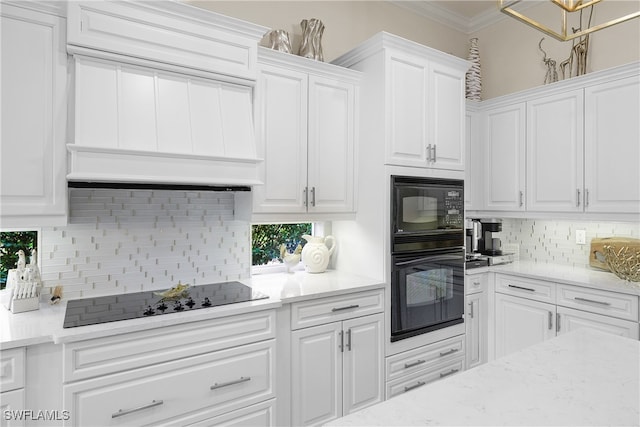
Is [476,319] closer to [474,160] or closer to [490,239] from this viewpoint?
[490,239]

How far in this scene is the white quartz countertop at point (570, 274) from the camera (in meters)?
2.53

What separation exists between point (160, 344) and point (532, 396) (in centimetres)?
148

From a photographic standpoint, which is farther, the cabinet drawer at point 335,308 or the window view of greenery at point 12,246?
the cabinet drawer at point 335,308

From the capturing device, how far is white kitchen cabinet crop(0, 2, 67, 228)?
1.68 m

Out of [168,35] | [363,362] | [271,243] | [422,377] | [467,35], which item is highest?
[467,35]

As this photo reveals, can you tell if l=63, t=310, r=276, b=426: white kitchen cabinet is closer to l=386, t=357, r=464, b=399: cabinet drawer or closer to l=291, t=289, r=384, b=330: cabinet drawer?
l=291, t=289, r=384, b=330: cabinet drawer

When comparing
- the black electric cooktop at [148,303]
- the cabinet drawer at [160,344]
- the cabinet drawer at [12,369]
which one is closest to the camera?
the cabinet drawer at [12,369]

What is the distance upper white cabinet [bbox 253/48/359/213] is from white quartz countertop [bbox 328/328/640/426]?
1553 mm

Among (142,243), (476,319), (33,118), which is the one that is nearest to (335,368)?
(142,243)

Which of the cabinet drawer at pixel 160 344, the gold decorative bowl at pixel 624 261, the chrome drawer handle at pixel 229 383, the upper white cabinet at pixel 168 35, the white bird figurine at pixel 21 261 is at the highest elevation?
the upper white cabinet at pixel 168 35

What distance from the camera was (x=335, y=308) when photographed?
2.32 m

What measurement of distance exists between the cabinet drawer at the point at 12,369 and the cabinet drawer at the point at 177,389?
0.17 meters

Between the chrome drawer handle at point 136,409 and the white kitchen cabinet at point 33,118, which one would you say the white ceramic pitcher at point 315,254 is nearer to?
the chrome drawer handle at point 136,409

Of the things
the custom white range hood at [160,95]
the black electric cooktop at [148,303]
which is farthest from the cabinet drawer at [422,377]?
the custom white range hood at [160,95]
